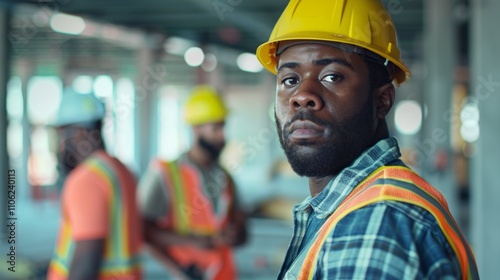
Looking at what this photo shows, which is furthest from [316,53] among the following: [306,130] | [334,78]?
[306,130]

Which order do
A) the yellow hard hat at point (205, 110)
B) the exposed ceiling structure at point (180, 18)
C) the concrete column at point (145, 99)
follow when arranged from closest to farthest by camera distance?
the yellow hard hat at point (205, 110)
the exposed ceiling structure at point (180, 18)
the concrete column at point (145, 99)

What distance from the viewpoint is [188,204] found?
4.63m

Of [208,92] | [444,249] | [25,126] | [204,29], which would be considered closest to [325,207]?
[444,249]

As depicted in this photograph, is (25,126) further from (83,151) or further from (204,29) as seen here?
(83,151)

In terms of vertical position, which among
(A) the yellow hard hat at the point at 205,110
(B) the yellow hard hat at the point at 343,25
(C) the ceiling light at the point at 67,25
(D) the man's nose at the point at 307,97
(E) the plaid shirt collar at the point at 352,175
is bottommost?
(E) the plaid shirt collar at the point at 352,175

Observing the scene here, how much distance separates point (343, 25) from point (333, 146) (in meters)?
0.32

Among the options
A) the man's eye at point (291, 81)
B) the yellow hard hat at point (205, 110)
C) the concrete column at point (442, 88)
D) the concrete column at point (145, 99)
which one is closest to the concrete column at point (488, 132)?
the yellow hard hat at point (205, 110)

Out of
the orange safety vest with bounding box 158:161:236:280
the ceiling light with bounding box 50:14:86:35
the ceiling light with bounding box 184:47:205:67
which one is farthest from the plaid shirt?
the ceiling light with bounding box 184:47:205:67

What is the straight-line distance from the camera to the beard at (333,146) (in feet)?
5.43

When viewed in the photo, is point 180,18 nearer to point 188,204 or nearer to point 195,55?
point 195,55

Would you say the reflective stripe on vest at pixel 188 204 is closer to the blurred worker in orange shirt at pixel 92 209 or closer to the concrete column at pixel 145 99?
the blurred worker in orange shirt at pixel 92 209

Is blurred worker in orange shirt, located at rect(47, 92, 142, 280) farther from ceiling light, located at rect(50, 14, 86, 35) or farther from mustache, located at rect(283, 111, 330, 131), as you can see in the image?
ceiling light, located at rect(50, 14, 86, 35)

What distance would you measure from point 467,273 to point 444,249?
0.44ft

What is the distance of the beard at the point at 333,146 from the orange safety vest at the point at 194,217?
292 centimetres
